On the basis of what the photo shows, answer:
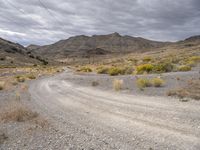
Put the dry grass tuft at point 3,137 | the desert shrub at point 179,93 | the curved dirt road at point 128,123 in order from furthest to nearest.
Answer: the desert shrub at point 179,93, the dry grass tuft at point 3,137, the curved dirt road at point 128,123

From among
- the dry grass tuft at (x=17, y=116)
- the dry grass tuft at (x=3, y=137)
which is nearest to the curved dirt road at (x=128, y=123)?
the dry grass tuft at (x=17, y=116)

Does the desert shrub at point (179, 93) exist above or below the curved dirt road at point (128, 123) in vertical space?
above

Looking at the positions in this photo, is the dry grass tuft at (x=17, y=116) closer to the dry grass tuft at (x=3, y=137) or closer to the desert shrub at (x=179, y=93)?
the dry grass tuft at (x=3, y=137)

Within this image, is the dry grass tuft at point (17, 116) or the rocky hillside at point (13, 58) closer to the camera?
the dry grass tuft at point (17, 116)

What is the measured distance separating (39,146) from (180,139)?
13.3ft

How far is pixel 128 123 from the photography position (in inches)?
321

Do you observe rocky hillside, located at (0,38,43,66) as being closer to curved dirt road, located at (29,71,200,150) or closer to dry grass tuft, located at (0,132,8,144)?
curved dirt road, located at (29,71,200,150)

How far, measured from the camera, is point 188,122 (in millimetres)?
7820

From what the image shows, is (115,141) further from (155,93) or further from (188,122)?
(155,93)

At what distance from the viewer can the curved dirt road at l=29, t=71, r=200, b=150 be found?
625 centimetres

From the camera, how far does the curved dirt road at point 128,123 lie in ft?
20.5

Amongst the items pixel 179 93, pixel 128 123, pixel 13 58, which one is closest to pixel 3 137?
pixel 128 123

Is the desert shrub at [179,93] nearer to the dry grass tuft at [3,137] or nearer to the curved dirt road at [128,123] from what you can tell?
the curved dirt road at [128,123]

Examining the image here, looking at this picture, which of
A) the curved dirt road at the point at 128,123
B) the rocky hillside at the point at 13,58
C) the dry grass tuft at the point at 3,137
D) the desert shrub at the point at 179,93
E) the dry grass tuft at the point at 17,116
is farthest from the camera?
the rocky hillside at the point at 13,58
